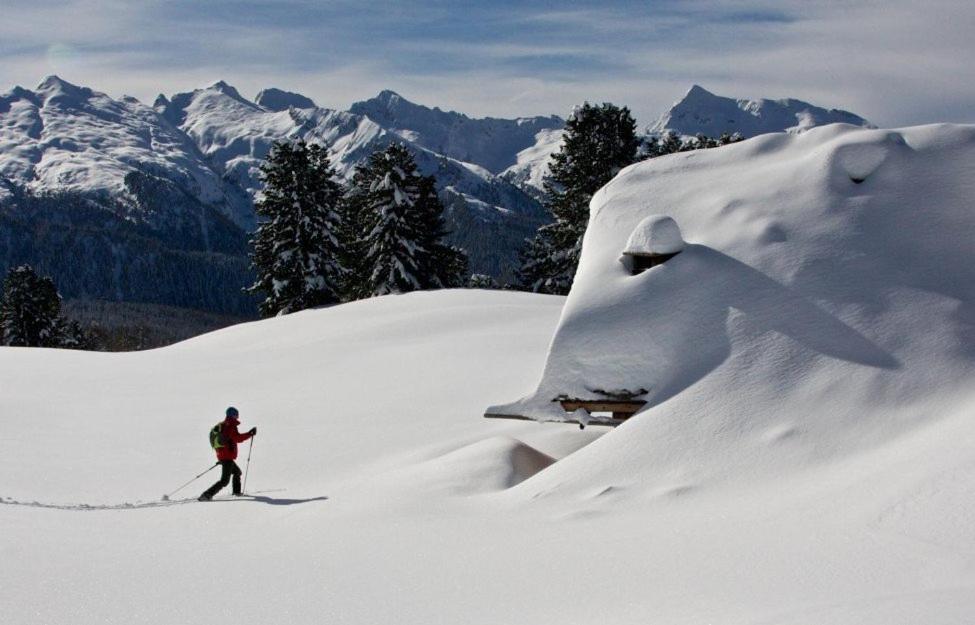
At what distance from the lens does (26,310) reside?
51.5 meters

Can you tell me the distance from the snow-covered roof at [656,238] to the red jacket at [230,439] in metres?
6.85

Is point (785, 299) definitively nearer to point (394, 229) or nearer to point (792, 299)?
point (792, 299)

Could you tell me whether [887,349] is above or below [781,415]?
above

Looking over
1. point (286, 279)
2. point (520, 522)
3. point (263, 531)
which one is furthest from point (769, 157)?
point (286, 279)

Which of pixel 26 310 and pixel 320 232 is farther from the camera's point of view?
pixel 26 310

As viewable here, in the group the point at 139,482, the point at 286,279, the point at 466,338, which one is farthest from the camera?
the point at 286,279

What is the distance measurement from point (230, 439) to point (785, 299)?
8774mm

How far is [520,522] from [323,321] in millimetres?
18728

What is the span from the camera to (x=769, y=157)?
1509cm

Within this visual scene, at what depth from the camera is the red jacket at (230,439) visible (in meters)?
13.3

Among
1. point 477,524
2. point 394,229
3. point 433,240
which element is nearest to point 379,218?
point 394,229

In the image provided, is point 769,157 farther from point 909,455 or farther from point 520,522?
point 520,522

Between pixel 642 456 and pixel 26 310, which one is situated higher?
pixel 26 310

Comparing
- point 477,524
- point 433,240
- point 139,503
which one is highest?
point 433,240
